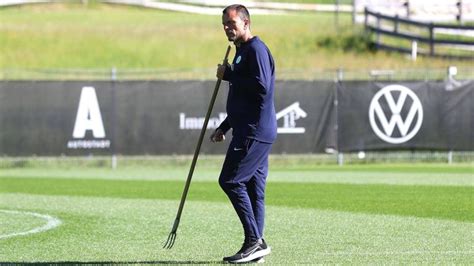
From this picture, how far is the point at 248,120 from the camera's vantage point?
10.2 metres

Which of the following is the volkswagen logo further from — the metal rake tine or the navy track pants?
the navy track pants

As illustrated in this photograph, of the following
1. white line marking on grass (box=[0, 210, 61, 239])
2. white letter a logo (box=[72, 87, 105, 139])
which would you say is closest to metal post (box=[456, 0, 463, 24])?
white letter a logo (box=[72, 87, 105, 139])

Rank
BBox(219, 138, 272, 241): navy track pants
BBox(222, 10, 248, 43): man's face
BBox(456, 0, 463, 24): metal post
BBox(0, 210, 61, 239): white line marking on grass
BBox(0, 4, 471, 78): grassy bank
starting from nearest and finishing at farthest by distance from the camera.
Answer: BBox(222, 10, 248, 43): man's face < BBox(219, 138, 272, 241): navy track pants < BBox(0, 210, 61, 239): white line marking on grass < BBox(0, 4, 471, 78): grassy bank < BBox(456, 0, 463, 24): metal post

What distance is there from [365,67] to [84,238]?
1030 inches

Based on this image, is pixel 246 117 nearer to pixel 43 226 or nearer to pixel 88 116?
pixel 43 226

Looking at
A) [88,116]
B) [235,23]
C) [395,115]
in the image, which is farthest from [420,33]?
[235,23]

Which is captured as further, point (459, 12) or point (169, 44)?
point (169, 44)

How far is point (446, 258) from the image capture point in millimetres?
10516

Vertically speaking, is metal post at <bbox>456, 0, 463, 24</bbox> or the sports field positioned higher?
metal post at <bbox>456, 0, 463, 24</bbox>

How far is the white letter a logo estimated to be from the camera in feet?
81.7

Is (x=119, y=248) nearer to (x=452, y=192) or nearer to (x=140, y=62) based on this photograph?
(x=452, y=192)

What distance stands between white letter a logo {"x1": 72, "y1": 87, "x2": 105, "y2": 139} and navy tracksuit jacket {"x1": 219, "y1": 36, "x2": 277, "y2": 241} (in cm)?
1480

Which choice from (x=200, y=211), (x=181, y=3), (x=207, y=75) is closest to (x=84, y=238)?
(x=200, y=211)

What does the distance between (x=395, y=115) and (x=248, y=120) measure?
1570cm
